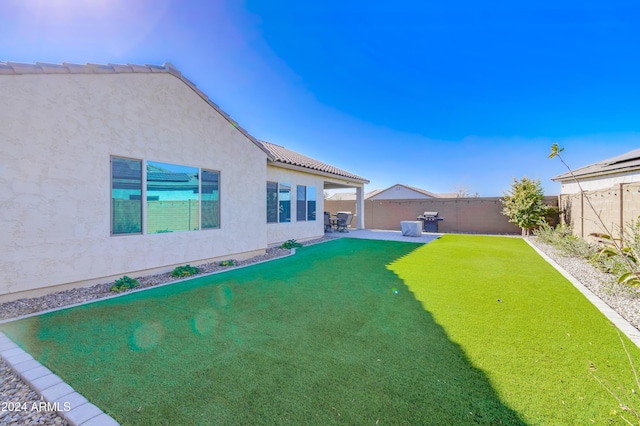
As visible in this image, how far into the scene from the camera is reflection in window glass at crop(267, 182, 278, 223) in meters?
11.1

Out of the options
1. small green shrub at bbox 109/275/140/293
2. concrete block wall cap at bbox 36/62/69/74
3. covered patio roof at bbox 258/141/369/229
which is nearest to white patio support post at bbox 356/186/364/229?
covered patio roof at bbox 258/141/369/229

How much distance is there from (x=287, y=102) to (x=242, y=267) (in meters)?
9.91

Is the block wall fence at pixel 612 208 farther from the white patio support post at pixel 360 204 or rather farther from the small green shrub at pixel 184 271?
the white patio support post at pixel 360 204

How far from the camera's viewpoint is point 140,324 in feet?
13.9

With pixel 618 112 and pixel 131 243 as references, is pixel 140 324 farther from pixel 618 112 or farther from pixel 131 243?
pixel 618 112

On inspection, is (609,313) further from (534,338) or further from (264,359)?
(264,359)

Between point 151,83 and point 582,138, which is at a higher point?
point 582,138

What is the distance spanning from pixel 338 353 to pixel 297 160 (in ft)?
35.9

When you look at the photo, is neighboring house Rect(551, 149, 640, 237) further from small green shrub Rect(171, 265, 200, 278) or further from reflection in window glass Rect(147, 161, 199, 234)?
reflection in window glass Rect(147, 161, 199, 234)

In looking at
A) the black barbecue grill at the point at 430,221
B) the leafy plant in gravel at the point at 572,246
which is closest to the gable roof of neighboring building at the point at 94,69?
the leafy plant in gravel at the point at 572,246

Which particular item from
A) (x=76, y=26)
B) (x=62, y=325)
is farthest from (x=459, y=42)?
(x=62, y=325)

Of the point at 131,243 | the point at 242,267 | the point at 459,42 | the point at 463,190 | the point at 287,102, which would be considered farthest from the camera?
the point at 463,190

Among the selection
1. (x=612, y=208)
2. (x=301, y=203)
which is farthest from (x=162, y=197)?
(x=612, y=208)

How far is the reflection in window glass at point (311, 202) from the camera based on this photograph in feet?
44.3
